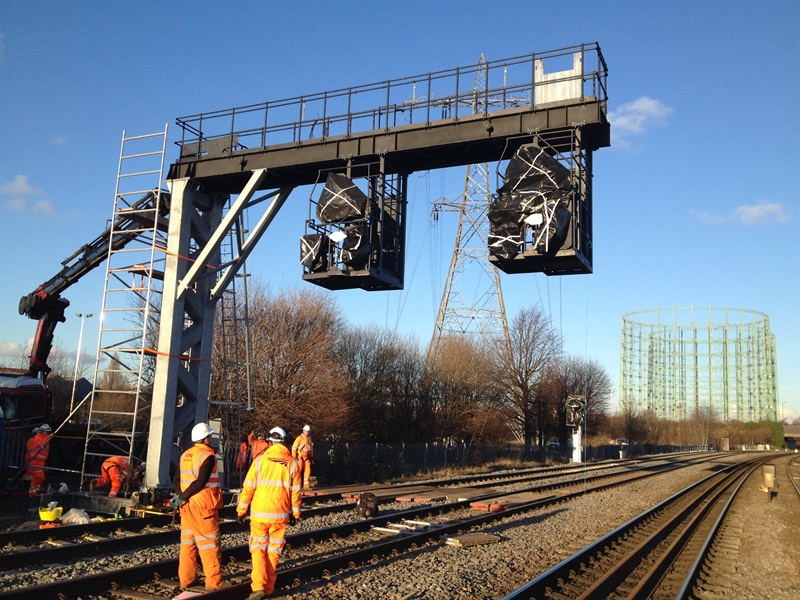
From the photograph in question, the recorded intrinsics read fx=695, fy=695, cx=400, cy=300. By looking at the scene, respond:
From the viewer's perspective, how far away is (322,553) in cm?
1015

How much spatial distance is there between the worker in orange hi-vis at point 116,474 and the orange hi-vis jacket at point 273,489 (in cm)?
767

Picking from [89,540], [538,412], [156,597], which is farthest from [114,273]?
[538,412]

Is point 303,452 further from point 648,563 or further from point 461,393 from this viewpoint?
point 461,393

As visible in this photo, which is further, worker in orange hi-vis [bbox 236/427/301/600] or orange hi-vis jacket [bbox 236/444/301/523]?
orange hi-vis jacket [bbox 236/444/301/523]

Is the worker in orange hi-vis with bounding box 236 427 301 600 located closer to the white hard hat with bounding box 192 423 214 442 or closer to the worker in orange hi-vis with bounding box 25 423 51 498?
the white hard hat with bounding box 192 423 214 442

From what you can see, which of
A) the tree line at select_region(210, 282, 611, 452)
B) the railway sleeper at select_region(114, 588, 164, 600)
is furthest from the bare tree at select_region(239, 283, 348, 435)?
the railway sleeper at select_region(114, 588, 164, 600)

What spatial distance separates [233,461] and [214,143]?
10649 millimetres

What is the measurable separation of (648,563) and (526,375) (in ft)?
127

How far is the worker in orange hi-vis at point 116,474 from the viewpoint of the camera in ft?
47.7

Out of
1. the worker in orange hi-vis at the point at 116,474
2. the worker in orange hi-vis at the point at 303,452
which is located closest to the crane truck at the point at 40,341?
the worker in orange hi-vis at the point at 116,474

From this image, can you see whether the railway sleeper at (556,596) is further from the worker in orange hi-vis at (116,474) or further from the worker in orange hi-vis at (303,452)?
the worker in orange hi-vis at (116,474)

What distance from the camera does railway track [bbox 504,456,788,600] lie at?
8.98m

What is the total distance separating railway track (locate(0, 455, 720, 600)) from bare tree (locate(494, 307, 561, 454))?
101ft

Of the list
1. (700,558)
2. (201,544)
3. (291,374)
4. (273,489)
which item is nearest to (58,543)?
(201,544)
